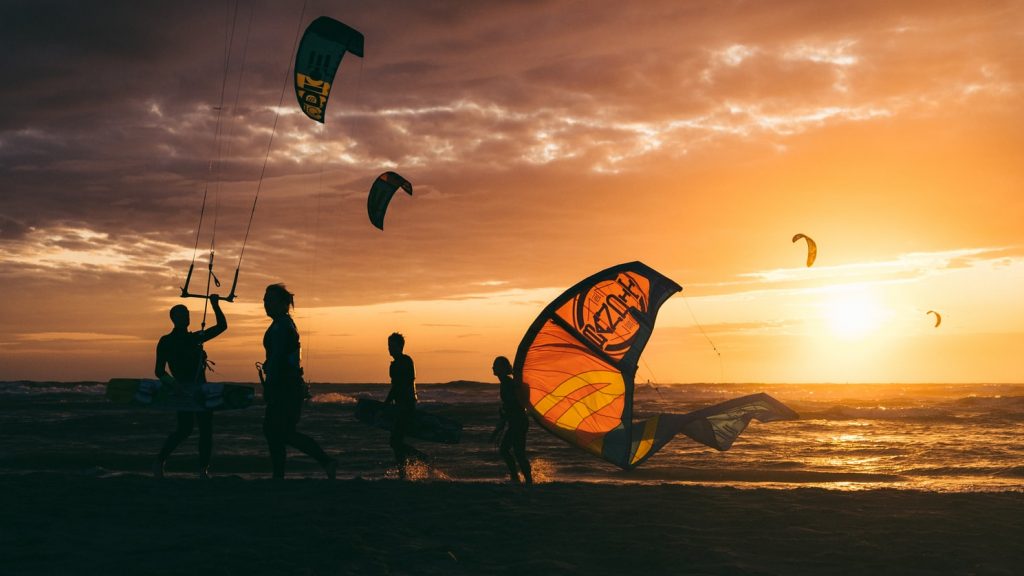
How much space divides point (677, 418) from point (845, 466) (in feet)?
15.9

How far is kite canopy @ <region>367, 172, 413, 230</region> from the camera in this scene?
45.2 feet

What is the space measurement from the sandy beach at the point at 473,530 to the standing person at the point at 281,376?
0.42 m

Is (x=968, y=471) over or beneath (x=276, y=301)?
beneath

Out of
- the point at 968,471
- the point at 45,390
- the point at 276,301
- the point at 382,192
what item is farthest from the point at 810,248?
the point at 45,390

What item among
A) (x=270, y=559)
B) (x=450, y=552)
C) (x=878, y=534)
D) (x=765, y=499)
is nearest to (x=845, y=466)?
(x=765, y=499)

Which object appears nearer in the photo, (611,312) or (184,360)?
(184,360)

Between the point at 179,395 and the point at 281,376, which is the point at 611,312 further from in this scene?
the point at 179,395

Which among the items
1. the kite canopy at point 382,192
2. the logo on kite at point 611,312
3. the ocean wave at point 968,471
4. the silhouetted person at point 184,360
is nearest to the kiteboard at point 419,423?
the logo on kite at point 611,312

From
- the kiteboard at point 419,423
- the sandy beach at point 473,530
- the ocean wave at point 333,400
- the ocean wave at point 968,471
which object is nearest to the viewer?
the sandy beach at point 473,530

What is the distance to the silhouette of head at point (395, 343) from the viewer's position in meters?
8.86

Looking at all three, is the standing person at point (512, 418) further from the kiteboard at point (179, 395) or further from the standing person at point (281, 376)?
the kiteboard at point (179, 395)

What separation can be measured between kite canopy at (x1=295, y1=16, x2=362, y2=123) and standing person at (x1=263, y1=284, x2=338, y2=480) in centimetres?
448

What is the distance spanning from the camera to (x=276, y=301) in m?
7.18

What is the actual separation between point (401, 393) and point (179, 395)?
2.36 m
